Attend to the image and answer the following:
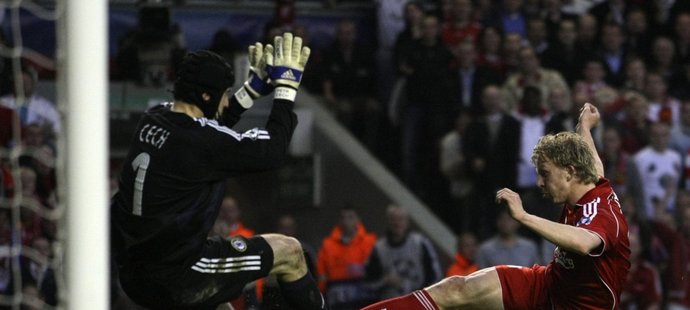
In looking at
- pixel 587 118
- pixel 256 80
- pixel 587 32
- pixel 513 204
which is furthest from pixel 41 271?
pixel 587 32

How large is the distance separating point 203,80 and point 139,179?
0.54 meters

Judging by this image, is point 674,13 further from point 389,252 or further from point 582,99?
point 389,252

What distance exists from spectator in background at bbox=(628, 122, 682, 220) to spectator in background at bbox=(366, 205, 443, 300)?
1924 mm

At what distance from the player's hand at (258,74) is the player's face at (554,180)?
55.1 inches

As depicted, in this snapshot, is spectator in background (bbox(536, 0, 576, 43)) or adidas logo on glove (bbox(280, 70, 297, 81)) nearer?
adidas logo on glove (bbox(280, 70, 297, 81))

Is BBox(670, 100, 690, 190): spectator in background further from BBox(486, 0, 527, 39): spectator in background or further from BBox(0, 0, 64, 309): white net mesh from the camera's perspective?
BBox(0, 0, 64, 309): white net mesh

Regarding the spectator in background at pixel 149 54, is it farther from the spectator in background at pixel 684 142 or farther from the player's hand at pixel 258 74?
the spectator in background at pixel 684 142

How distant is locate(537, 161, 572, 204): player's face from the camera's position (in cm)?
659

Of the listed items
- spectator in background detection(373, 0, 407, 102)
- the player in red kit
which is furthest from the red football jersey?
spectator in background detection(373, 0, 407, 102)

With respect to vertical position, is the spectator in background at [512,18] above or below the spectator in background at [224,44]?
above

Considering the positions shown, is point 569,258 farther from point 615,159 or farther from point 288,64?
point 615,159

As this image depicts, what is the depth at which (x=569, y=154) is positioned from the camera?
21.5 ft

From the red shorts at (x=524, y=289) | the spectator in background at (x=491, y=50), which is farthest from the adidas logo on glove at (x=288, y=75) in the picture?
the spectator in background at (x=491, y=50)

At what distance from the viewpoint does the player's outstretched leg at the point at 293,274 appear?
6.41m
